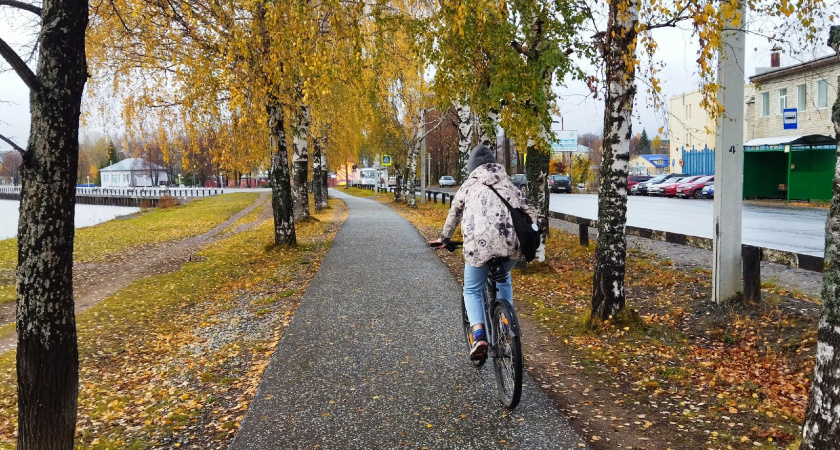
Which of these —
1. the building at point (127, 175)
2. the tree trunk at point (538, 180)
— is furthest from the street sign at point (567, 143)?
the building at point (127, 175)

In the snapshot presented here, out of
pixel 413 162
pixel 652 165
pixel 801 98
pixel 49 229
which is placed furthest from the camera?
pixel 652 165

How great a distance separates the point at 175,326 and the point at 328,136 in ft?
78.6

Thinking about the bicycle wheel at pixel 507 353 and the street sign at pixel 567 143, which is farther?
the street sign at pixel 567 143

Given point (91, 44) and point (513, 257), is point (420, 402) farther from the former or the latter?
point (91, 44)

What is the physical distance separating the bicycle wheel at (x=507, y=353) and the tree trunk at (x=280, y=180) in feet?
31.9

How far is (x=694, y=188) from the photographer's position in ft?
120

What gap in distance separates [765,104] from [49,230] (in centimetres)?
3935

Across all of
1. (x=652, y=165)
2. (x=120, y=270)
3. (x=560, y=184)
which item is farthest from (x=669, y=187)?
(x=652, y=165)

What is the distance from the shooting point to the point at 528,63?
9.73 metres

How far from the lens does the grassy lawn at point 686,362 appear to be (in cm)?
420

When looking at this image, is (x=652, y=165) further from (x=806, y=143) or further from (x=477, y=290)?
(x=477, y=290)

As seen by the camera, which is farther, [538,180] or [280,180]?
[280,180]

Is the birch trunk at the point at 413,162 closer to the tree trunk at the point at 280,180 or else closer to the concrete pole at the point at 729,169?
the tree trunk at the point at 280,180

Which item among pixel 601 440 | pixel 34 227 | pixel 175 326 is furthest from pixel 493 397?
pixel 175 326
